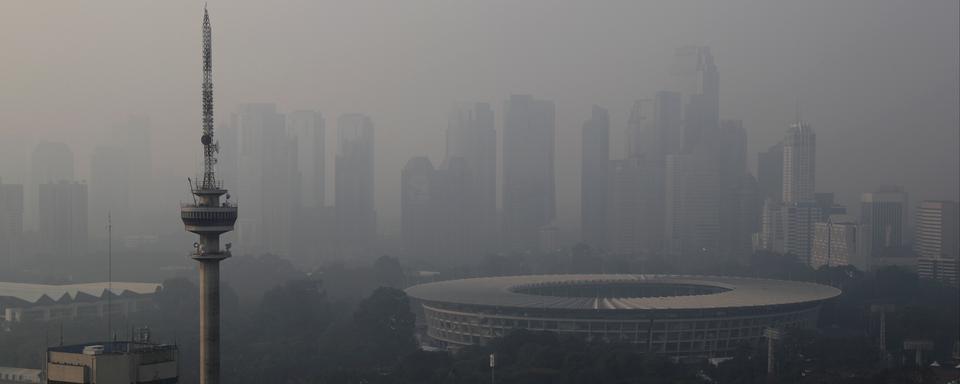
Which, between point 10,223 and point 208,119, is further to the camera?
point 10,223

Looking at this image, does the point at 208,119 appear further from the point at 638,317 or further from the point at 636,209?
the point at 636,209

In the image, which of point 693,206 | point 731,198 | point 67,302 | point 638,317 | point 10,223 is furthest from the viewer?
point 731,198

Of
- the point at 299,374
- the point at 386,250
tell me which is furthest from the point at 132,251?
the point at 299,374

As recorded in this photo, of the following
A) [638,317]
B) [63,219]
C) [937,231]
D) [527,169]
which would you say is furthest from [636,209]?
[638,317]

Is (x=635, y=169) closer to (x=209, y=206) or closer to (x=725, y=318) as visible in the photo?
(x=725, y=318)

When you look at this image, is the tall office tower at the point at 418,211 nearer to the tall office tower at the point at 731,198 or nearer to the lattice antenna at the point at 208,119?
the tall office tower at the point at 731,198
